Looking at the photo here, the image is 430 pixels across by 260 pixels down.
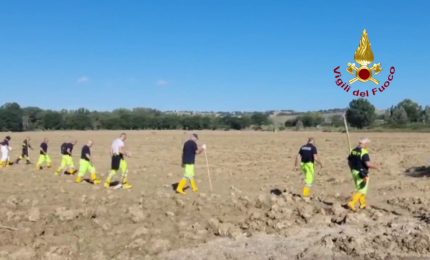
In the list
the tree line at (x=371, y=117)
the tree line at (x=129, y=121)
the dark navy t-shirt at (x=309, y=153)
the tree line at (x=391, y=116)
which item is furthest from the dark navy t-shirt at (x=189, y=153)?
the tree line at (x=129, y=121)

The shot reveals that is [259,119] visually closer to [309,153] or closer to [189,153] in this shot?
[189,153]

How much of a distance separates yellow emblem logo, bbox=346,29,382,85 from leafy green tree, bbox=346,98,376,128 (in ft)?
183

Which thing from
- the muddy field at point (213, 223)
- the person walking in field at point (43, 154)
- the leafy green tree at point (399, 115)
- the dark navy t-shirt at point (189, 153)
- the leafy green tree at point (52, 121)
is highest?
the leafy green tree at point (399, 115)

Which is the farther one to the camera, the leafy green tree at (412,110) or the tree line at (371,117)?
the leafy green tree at (412,110)

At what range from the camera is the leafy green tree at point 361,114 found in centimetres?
Answer: 6794

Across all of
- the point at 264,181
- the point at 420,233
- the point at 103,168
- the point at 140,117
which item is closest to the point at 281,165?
the point at 264,181

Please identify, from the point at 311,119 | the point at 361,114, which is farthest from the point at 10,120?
the point at 361,114

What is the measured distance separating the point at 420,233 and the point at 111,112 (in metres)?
107

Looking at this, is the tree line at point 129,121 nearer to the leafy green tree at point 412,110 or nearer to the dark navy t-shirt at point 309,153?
the leafy green tree at point 412,110

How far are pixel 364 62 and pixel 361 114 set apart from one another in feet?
186

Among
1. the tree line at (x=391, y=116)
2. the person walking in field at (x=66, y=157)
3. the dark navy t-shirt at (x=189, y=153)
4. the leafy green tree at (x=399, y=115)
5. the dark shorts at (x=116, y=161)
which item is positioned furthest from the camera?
the leafy green tree at (x=399, y=115)

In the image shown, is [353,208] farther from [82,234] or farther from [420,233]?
[82,234]

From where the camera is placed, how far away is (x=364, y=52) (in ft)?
42.5

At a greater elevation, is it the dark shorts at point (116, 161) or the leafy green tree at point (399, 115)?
the leafy green tree at point (399, 115)
